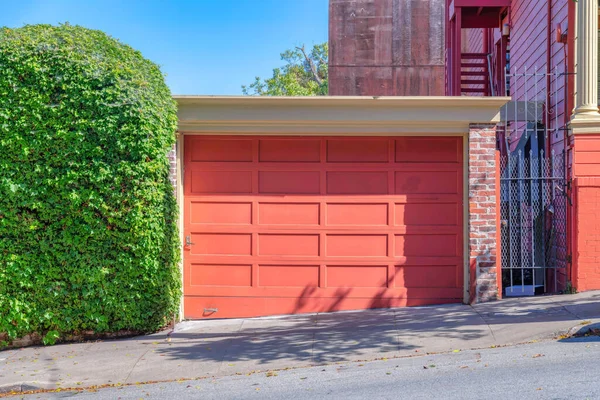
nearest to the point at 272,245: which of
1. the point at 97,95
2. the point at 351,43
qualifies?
the point at 97,95

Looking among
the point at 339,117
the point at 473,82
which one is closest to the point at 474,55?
the point at 473,82

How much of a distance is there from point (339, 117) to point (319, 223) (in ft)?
5.10

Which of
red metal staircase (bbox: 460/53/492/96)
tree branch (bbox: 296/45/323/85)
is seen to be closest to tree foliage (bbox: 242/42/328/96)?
tree branch (bbox: 296/45/323/85)

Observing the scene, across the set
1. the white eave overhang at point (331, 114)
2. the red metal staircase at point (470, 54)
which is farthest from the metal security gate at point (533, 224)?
the red metal staircase at point (470, 54)

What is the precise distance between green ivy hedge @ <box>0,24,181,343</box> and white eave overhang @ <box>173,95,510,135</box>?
1107 millimetres

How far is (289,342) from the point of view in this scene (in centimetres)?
813

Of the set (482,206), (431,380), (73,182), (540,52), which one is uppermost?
(540,52)

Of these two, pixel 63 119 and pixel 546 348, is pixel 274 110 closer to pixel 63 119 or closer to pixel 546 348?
pixel 63 119

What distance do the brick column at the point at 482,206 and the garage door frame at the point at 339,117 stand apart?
0.11 metres

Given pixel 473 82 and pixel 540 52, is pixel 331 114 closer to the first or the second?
pixel 540 52

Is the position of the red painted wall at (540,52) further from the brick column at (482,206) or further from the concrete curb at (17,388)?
the concrete curb at (17,388)

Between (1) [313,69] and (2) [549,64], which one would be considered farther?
(1) [313,69]

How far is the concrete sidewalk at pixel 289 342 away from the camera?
23.8 ft

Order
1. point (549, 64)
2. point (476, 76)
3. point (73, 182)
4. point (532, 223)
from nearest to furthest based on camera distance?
point (73, 182) → point (532, 223) → point (549, 64) → point (476, 76)
